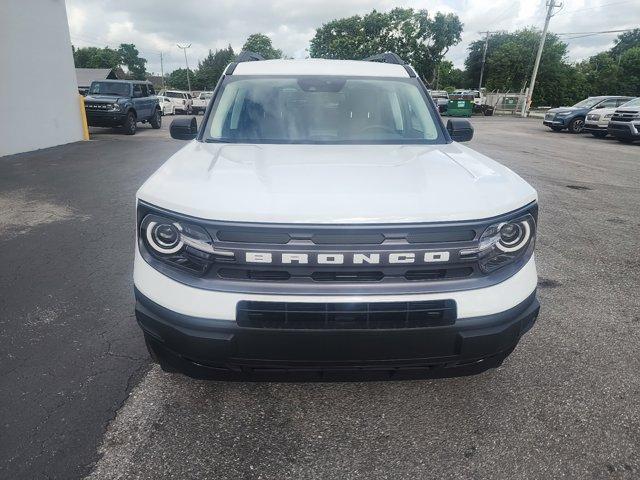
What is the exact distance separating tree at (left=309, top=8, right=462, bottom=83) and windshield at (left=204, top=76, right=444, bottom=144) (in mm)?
56733

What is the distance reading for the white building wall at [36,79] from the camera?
474 inches

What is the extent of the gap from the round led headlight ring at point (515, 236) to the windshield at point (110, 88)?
60.3ft

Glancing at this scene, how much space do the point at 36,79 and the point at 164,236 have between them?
14.2m

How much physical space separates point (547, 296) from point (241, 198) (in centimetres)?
306

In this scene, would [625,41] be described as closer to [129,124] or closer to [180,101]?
[180,101]

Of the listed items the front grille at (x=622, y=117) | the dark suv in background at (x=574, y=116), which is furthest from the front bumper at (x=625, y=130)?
the dark suv in background at (x=574, y=116)

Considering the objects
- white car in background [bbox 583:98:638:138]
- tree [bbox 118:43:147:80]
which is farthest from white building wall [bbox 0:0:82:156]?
tree [bbox 118:43:147:80]

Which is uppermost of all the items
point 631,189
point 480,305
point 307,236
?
point 307,236

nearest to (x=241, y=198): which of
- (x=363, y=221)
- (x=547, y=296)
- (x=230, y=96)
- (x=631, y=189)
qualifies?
(x=363, y=221)

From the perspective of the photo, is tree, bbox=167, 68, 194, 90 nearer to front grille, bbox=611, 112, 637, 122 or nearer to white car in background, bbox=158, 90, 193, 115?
white car in background, bbox=158, 90, 193, 115

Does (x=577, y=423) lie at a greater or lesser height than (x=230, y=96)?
lesser

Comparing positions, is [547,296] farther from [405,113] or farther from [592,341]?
[405,113]

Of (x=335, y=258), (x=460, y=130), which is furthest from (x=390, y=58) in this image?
(x=335, y=258)

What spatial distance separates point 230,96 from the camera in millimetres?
3375
